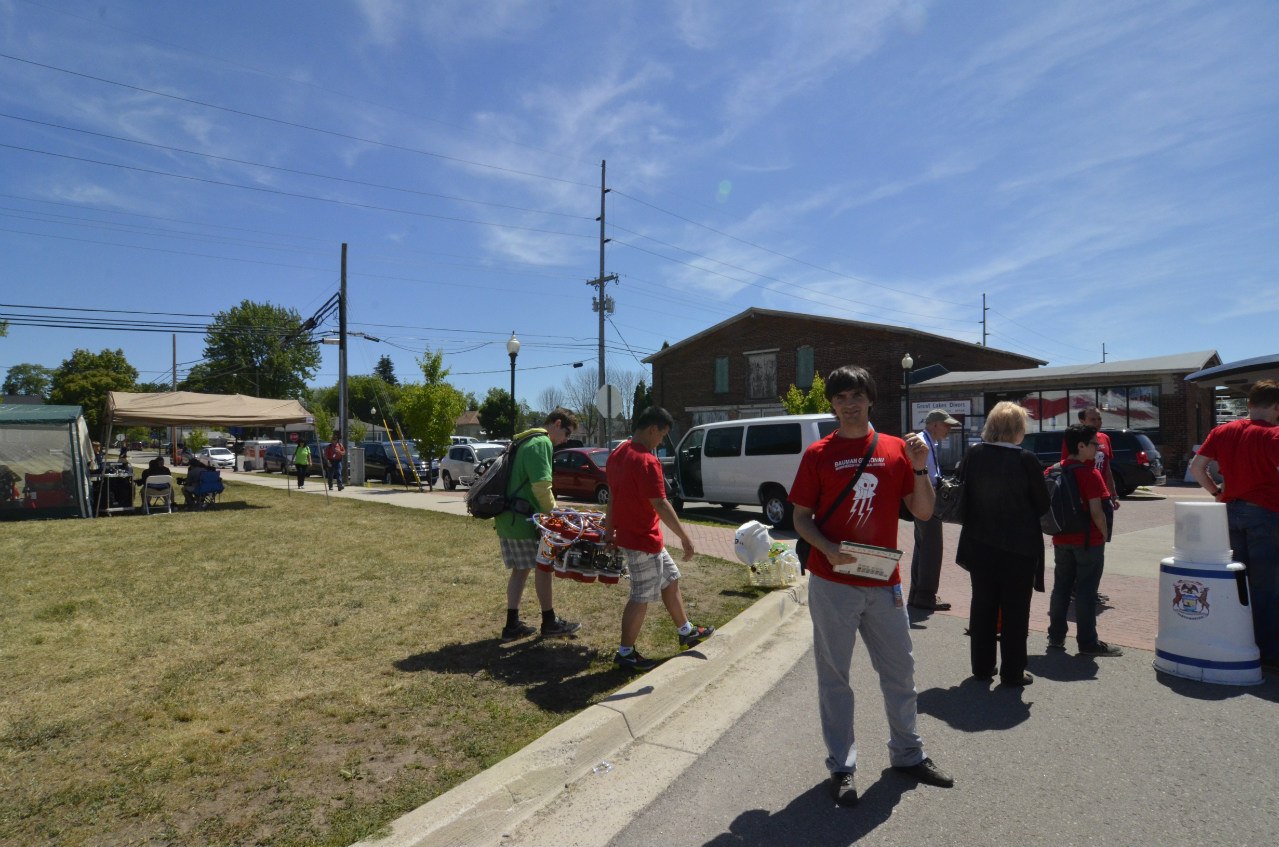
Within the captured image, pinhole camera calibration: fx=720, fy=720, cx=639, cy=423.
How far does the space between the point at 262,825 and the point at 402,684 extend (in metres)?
1.59

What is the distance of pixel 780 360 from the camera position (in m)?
34.7

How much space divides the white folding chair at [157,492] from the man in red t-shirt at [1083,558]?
648 inches

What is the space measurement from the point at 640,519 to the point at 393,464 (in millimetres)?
23060

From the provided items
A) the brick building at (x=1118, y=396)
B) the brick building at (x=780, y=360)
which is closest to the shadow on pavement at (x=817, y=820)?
the brick building at (x=1118, y=396)

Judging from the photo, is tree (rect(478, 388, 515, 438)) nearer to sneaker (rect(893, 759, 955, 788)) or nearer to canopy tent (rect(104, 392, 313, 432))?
canopy tent (rect(104, 392, 313, 432))

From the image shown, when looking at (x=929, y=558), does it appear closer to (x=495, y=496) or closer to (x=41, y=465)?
(x=495, y=496)

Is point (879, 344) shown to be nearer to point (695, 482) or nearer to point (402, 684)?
point (695, 482)

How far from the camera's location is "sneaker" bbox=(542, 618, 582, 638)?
5512 mm

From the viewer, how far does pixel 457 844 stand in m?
2.80

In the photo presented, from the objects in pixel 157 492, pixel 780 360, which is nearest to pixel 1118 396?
pixel 780 360

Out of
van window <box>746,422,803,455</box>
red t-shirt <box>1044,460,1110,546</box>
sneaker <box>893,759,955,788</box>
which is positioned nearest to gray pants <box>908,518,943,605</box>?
red t-shirt <box>1044,460,1110,546</box>

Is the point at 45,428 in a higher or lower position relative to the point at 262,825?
higher

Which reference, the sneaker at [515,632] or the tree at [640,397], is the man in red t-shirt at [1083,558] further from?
the tree at [640,397]

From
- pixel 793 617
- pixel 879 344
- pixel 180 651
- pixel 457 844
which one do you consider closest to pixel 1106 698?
pixel 793 617
